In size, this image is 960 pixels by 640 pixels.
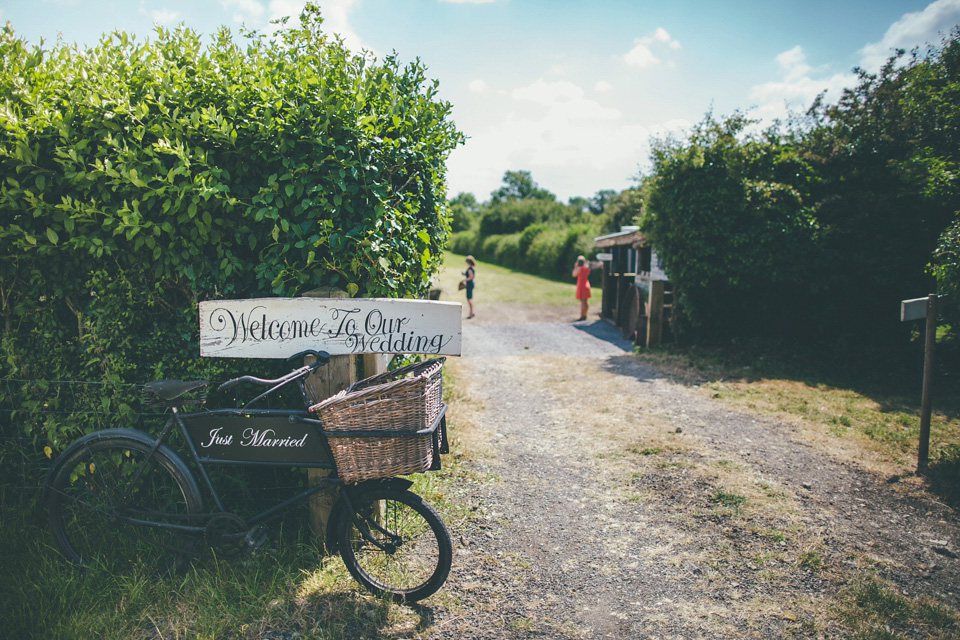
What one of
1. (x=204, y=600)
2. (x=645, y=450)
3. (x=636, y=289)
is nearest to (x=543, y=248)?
(x=636, y=289)

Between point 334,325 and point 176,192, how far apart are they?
4.04ft

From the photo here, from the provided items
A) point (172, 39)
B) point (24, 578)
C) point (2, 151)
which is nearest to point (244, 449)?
point (24, 578)

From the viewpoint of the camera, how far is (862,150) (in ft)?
30.4

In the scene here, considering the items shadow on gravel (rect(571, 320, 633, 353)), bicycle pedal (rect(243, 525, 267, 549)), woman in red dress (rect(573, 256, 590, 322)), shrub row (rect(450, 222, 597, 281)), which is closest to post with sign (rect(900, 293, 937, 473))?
bicycle pedal (rect(243, 525, 267, 549))

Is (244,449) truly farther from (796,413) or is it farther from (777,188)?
(777,188)

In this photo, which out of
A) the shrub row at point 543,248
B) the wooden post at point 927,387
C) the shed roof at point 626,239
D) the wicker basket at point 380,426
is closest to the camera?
the wicker basket at point 380,426

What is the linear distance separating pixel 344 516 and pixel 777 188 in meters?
9.39

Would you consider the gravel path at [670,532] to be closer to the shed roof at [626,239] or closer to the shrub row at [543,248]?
the shed roof at [626,239]

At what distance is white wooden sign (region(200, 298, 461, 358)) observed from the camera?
10.7 feet

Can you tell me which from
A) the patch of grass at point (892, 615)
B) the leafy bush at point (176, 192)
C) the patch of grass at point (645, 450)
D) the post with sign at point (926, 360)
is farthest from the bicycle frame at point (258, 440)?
the post with sign at point (926, 360)

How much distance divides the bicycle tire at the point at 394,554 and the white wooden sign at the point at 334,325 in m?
0.87

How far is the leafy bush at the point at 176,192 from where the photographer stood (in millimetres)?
3205

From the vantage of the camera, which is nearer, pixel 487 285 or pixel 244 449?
pixel 244 449

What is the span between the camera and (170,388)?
299 centimetres
